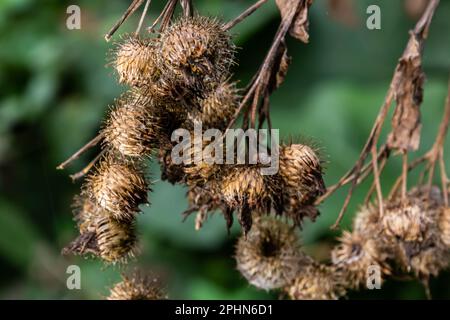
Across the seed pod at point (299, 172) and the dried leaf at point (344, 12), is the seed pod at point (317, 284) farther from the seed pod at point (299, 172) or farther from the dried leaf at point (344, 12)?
the dried leaf at point (344, 12)

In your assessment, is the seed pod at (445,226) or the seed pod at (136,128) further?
the seed pod at (445,226)

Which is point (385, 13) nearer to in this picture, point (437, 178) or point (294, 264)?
point (437, 178)

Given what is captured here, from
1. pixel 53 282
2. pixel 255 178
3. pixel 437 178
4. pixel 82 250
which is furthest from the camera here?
pixel 53 282

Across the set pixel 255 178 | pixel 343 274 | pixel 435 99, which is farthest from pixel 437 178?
pixel 255 178

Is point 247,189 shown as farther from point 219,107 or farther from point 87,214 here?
→ point 87,214

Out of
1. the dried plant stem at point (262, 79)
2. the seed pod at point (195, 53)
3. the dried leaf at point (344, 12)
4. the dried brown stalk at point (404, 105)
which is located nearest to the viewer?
the seed pod at point (195, 53)

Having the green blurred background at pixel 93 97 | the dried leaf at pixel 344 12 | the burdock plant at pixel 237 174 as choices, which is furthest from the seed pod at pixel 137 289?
the dried leaf at pixel 344 12
